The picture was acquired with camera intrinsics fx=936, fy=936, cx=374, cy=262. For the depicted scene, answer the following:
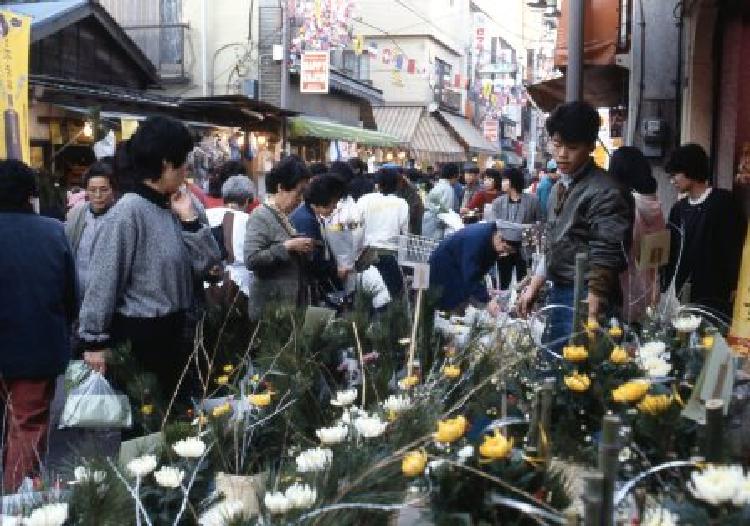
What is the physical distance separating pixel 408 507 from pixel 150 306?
2179 mm

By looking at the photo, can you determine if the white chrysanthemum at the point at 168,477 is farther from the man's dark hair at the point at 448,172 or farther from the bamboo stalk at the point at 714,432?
the man's dark hair at the point at 448,172

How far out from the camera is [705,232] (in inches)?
214

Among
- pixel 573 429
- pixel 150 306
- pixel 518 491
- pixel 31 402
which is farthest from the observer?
pixel 31 402

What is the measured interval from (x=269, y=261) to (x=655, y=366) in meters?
3.12

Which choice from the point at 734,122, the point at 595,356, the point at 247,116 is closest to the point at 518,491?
the point at 595,356

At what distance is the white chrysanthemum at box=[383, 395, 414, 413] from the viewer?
8.34 feet

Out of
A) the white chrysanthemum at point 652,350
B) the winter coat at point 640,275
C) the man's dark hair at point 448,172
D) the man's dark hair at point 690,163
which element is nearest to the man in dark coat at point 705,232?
the man's dark hair at point 690,163

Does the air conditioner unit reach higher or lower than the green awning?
higher

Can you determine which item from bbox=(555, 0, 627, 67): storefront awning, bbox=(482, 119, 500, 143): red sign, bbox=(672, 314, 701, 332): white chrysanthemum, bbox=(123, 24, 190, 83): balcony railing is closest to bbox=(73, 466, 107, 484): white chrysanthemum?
bbox=(672, 314, 701, 332): white chrysanthemum

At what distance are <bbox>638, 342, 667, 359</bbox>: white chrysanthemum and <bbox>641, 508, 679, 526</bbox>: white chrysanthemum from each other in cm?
98

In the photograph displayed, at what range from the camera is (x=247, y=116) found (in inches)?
639

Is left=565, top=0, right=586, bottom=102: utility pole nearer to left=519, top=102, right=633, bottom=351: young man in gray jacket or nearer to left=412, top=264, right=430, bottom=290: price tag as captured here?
left=519, top=102, right=633, bottom=351: young man in gray jacket

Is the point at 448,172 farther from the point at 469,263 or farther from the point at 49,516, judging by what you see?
the point at 49,516

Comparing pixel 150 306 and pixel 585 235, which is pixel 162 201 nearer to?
pixel 150 306
